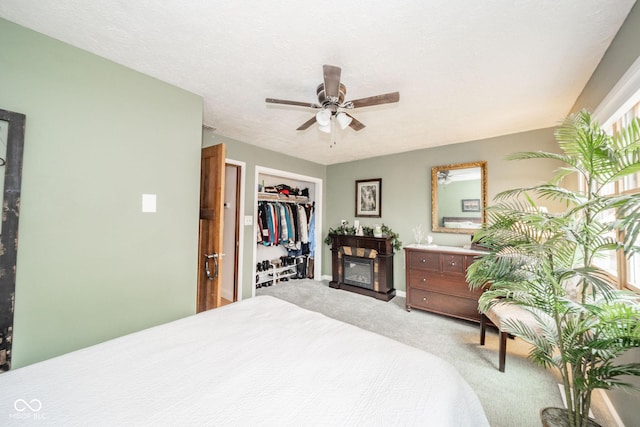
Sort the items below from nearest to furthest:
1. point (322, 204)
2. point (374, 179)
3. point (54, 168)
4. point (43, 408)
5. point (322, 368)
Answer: point (43, 408)
point (322, 368)
point (54, 168)
point (374, 179)
point (322, 204)

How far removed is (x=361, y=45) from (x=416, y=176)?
103 inches

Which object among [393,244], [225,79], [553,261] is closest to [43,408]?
[225,79]

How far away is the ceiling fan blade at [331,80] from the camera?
1.40 meters

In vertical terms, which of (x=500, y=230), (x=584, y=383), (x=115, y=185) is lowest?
(x=584, y=383)

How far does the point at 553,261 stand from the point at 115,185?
2.76 meters

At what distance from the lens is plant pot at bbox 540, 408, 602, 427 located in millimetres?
1123

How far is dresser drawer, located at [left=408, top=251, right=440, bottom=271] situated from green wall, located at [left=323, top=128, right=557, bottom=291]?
536mm

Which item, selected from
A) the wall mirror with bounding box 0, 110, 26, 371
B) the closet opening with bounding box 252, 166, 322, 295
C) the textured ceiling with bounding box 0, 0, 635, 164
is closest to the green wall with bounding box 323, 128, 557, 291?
the closet opening with bounding box 252, 166, 322, 295

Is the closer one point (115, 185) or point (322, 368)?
point (322, 368)

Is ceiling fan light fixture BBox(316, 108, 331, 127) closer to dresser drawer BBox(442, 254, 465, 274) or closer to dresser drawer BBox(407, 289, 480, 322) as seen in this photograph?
dresser drawer BBox(442, 254, 465, 274)

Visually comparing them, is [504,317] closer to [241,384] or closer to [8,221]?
[241,384]

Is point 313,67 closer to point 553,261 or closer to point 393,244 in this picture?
point 553,261

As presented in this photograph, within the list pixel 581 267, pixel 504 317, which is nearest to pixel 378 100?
pixel 581 267

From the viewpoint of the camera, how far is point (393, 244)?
12.6ft
